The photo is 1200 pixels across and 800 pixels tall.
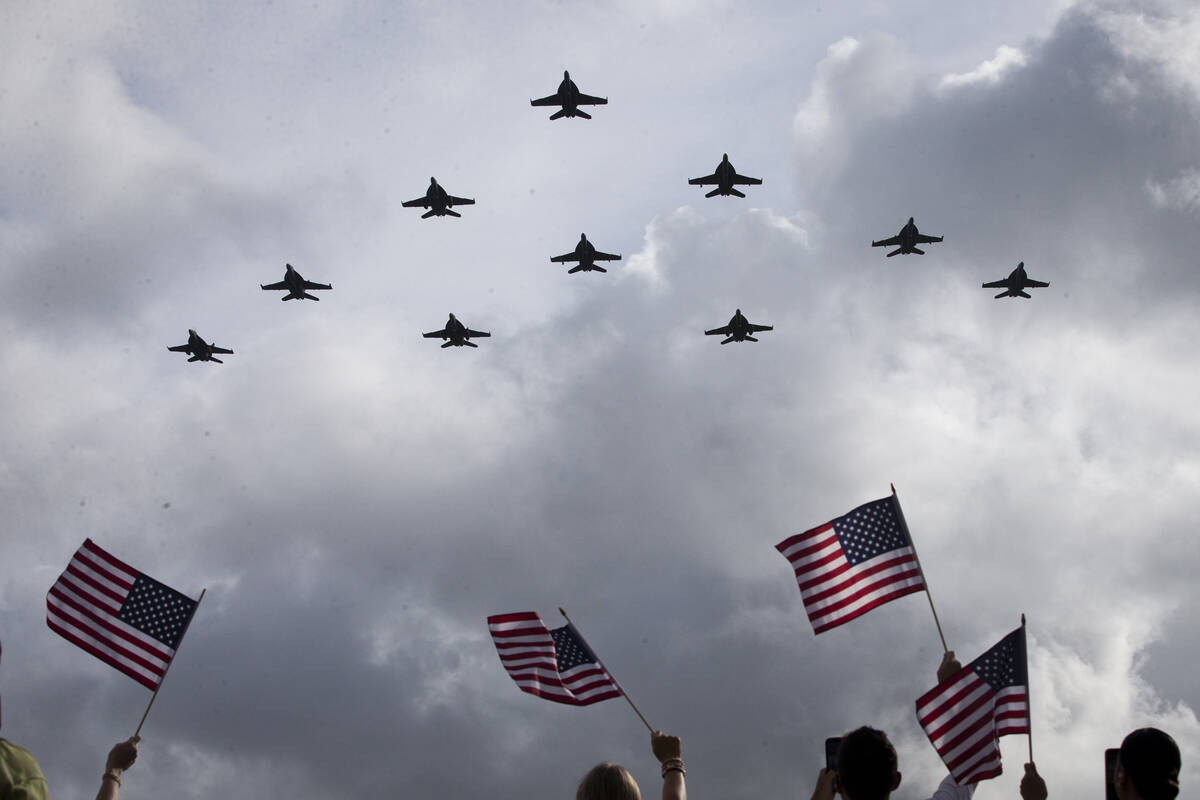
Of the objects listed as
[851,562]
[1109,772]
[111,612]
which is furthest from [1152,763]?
[111,612]

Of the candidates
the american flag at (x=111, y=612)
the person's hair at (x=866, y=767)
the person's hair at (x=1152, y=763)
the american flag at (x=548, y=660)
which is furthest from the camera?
the american flag at (x=548, y=660)

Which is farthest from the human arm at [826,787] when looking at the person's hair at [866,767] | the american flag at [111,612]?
the american flag at [111,612]

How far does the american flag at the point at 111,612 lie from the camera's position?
1481cm

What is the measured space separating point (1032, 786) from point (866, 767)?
2.89 meters

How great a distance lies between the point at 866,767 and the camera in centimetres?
588

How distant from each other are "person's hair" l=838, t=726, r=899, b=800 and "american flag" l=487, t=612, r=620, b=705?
10929 millimetres

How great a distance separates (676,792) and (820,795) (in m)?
1.05

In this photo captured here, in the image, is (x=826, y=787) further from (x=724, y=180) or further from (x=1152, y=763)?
(x=724, y=180)

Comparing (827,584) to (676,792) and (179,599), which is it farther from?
(179,599)

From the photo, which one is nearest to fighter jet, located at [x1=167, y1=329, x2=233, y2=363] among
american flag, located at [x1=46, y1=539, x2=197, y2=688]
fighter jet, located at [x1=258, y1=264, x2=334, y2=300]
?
fighter jet, located at [x1=258, y1=264, x2=334, y2=300]

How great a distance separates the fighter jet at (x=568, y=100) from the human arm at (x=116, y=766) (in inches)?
1806

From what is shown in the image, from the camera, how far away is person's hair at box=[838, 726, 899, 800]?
5.88 metres

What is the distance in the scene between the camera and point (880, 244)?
56000mm

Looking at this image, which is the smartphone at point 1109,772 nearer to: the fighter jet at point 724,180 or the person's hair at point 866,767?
the person's hair at point 866,767
